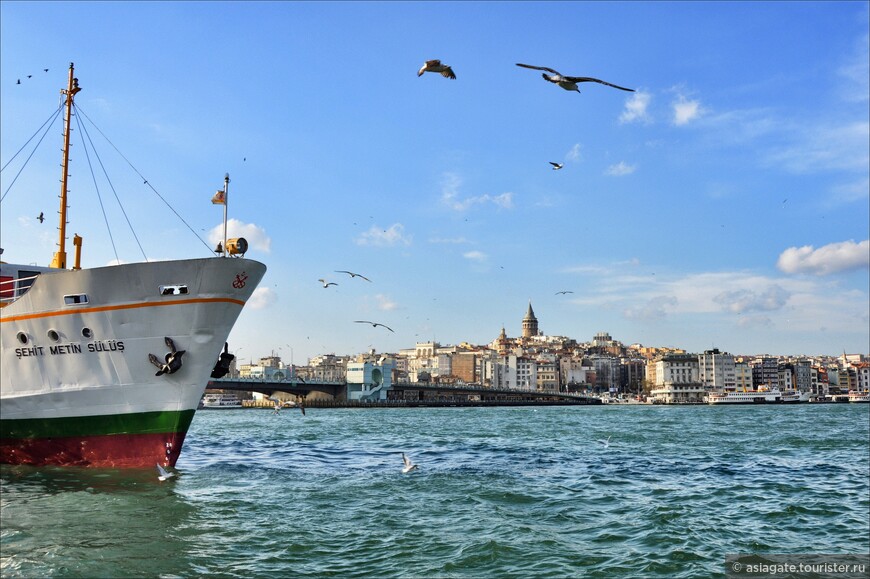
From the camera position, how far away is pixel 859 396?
176250 millimetres

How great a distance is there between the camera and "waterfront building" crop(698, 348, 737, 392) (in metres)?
181

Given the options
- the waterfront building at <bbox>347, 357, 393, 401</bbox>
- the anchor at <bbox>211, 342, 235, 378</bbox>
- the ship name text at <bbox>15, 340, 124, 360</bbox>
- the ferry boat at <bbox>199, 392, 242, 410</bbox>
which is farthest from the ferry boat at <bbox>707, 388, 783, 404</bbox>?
the ship name text at <bbox>15, 340, 124, 360</bbox>

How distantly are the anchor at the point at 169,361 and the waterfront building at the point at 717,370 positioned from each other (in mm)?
178320

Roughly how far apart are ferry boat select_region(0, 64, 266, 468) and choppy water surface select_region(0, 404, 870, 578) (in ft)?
3.23

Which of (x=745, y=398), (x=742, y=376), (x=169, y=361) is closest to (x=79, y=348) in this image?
(x=169, y=361)

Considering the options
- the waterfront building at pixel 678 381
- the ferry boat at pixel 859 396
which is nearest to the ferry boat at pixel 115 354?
the waterfront building at pixel 678 381

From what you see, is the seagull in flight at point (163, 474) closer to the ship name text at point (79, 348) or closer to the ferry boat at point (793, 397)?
the ship name text at point (79, 348)

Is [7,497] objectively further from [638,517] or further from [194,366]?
[638,517]

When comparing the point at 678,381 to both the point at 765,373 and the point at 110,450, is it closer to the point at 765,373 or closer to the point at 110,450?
the point at 765,373

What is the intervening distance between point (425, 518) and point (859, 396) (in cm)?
19455

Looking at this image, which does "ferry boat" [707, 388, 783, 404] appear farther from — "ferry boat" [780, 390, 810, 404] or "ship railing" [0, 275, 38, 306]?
"ship railing" [0, 275, 38, 306]

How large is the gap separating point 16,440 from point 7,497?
4.73m

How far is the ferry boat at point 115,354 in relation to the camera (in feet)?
64.8

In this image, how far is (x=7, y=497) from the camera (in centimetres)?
1655
